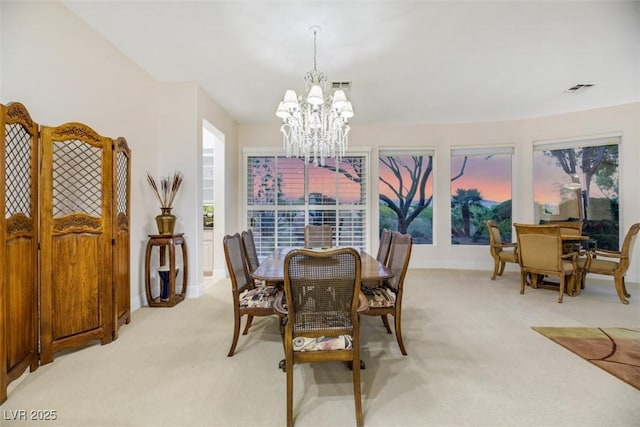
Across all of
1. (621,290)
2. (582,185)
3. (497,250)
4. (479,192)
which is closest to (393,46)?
(497,250)

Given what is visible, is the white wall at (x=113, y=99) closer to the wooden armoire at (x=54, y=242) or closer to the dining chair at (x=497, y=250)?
the wooden armoire at (x=54, y=242)

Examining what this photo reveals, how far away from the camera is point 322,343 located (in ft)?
5.24

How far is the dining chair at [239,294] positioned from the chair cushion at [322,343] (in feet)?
2.29

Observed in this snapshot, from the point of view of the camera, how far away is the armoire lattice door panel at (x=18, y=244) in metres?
1.73

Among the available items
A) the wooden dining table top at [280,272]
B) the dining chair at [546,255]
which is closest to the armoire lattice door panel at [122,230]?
the wooden dining table top at [280,272]

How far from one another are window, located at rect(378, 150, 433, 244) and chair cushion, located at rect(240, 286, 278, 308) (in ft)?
11.8

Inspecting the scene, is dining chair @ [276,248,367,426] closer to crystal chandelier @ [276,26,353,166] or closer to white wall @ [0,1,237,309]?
crystal chandelier @ [276,26,353,166]

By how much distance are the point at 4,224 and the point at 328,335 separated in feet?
6.82

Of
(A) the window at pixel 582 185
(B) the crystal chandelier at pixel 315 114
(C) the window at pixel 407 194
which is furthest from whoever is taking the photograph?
(C) the window at pixel 407 194

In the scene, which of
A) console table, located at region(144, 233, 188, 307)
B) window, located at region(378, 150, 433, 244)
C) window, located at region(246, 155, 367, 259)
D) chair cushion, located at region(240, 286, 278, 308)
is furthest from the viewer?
window, located at region(378, 150, 433, 244)

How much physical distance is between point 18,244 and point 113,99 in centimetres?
181

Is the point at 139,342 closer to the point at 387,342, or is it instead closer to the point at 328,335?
the point at 328,335

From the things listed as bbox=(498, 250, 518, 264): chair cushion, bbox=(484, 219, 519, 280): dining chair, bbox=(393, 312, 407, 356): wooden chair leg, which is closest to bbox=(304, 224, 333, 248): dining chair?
bbox=(393, 312, 407, 356): wooden chair leg

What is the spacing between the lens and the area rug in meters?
2.08
